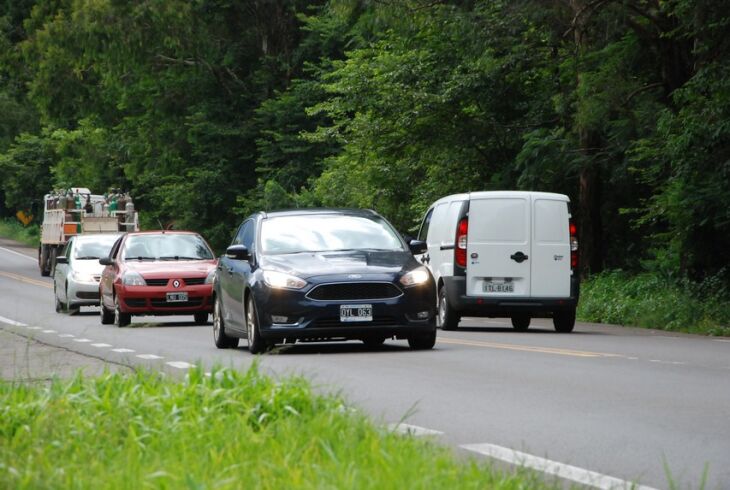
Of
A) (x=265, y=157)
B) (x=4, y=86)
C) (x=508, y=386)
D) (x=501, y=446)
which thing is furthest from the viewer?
(x=4, y=86)

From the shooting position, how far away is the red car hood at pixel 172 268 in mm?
27141

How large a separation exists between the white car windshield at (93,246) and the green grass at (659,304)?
33.4ft

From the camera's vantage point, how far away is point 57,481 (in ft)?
21.6

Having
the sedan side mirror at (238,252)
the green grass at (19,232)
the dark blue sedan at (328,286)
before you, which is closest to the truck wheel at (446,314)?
the dark blue sedan at (328,286)

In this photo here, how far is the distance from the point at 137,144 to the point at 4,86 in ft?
47.4

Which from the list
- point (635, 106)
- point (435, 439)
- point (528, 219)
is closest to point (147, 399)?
point (435, 439)

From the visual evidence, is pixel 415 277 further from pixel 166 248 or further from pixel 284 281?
pixel 166 248

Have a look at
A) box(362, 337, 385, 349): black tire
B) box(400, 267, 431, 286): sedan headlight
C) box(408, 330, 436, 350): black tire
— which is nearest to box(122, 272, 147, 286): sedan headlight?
box(362, 337, 385, 349): black tire

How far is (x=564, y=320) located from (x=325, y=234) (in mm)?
6226

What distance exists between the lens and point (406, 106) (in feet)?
116

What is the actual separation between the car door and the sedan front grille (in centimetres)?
122

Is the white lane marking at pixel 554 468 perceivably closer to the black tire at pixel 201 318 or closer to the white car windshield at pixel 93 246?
the black tire at pixel 201 318

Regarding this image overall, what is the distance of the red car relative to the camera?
26.9m

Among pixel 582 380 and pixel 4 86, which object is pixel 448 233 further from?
pixel 4 86
